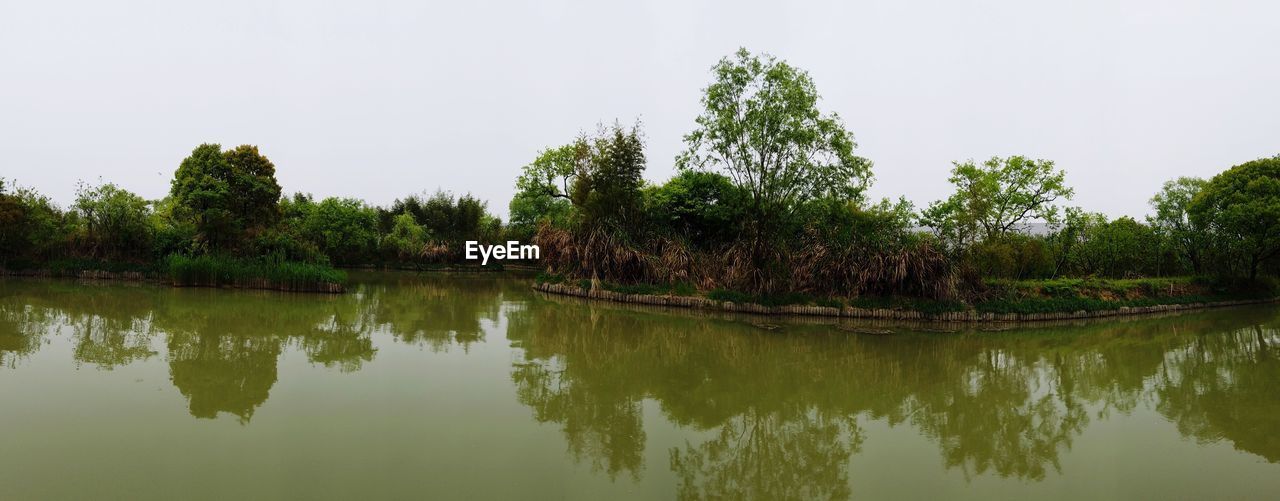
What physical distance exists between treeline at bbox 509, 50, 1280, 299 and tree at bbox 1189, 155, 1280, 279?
54mm

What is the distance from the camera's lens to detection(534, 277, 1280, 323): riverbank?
15.6m

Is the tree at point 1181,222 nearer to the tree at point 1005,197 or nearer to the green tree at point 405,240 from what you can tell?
the tree at point 1005,197

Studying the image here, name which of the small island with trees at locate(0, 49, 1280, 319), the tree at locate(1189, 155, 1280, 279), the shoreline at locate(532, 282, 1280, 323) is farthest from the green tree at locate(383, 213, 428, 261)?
the tree at locate(1189, 155, 1280, 279)

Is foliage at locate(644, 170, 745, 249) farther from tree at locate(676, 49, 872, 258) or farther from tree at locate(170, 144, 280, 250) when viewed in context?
tree at locate(170, 144, 280, 250)

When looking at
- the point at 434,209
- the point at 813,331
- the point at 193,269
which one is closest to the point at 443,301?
the point at 193,269

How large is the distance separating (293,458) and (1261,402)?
11188 mm

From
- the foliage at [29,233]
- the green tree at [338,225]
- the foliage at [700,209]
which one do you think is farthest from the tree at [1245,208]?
the foliage at [29,233]

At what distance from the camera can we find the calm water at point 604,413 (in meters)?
4.40

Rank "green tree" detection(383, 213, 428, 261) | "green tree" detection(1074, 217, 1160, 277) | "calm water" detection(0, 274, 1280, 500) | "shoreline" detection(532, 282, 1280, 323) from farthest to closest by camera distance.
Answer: "green tree" detection(383, 213, 428, 261) < "green tree" detection(1074, 217, 1160, 277) < "shoreline" detection(532, 282, 1280, 323) < "calm water" detection(0, 274, 1280, 500)

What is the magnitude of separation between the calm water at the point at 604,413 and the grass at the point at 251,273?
5958mm

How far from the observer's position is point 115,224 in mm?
21844

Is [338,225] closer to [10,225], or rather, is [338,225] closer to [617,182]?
[10,225]

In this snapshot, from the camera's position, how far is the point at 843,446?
539cm

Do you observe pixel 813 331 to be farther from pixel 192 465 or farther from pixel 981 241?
pixel 192 465
